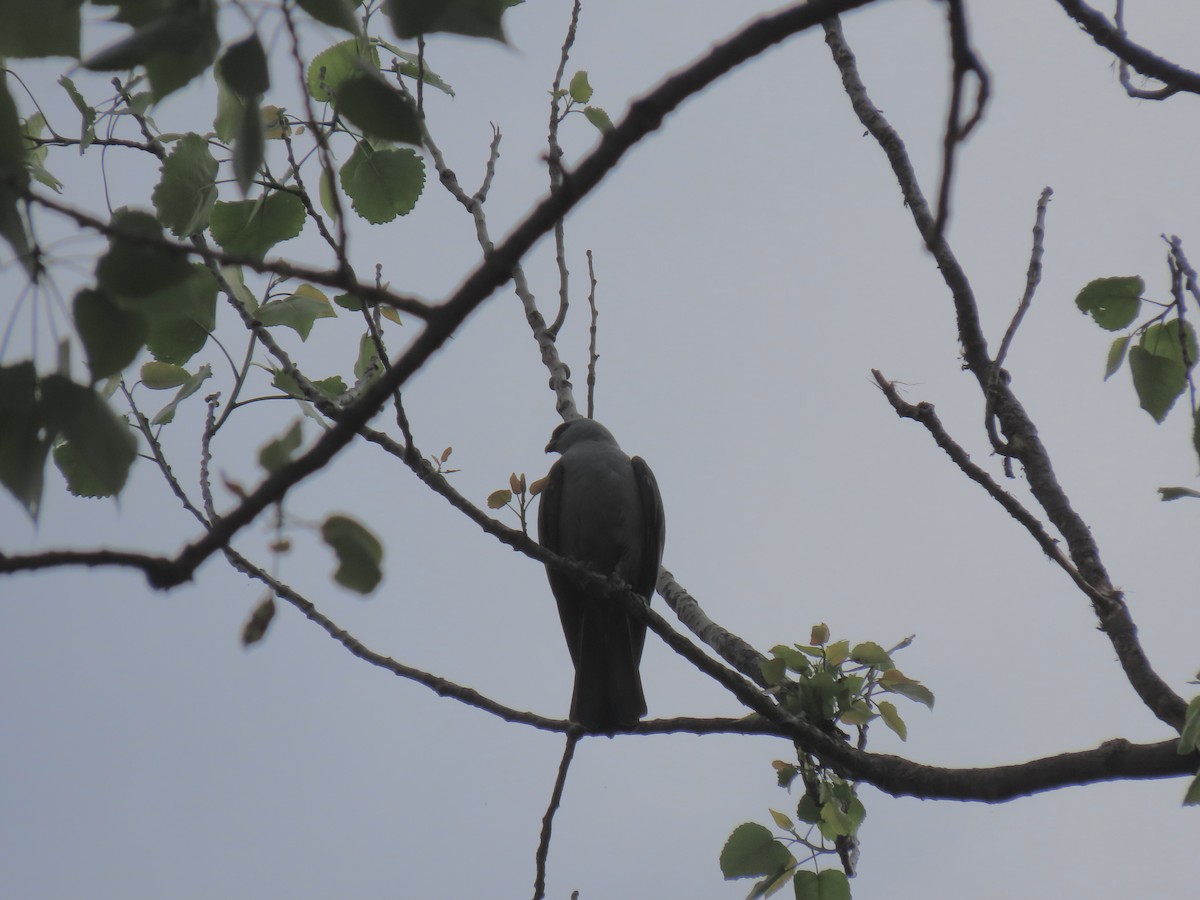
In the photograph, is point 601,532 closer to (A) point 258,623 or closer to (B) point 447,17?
(A) point 258,623

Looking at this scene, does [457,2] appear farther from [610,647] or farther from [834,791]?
[610,647]

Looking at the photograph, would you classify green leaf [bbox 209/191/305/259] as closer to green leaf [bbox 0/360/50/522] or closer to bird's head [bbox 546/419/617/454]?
green leaf [bbox 0/360/50/522]

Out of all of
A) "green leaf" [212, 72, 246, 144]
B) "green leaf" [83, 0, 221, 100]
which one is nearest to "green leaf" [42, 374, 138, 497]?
"green leaf" [83, 0, 221, 100]

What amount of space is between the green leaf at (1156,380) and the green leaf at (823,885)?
5.03 ft

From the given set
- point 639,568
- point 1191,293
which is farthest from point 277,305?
point 639,568

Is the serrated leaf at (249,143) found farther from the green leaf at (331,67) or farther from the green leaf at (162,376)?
the green leaf at (162,376)

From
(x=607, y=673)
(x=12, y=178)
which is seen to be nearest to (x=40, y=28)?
(x=12, y=178)

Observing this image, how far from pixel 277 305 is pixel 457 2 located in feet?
5.58

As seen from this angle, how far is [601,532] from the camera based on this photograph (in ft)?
20.0

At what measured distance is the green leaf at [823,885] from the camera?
3.10m

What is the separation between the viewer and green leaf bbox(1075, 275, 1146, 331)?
274 cm

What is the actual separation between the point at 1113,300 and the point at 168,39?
7.83 ft

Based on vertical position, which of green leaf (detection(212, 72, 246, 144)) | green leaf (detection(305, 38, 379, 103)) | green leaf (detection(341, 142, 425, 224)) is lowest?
green leaf (detection(212, 72, 246, 144))

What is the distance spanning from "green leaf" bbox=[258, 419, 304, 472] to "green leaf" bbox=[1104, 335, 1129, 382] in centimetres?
228
